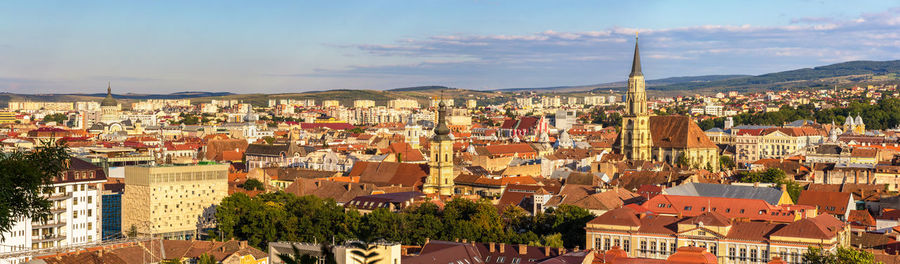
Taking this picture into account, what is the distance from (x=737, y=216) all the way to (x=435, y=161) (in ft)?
72.0

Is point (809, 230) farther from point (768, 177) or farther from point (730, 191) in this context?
point (768, 177)

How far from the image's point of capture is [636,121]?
308 ft

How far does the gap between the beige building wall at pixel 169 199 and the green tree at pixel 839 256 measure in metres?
32.7

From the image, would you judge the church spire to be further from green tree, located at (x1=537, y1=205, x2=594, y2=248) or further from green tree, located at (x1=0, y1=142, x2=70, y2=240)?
green tree, located at (x1=0, y1=142, x2=70, y2=240)

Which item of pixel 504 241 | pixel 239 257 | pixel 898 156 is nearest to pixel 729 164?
pixel 898 156

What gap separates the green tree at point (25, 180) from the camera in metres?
18.2

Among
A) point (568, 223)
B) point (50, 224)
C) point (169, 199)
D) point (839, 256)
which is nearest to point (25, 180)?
point (839, 256)

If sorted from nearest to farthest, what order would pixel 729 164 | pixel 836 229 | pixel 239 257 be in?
pixel 239 257 < pixel 836 229 < pixel 729 164

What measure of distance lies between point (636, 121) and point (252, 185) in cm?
3982

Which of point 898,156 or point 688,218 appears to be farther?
point 898,156

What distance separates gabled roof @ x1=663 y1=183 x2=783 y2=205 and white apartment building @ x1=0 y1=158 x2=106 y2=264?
30.6m

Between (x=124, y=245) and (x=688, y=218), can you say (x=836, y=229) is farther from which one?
(x=124, y=245)

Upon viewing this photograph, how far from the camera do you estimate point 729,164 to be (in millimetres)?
103562

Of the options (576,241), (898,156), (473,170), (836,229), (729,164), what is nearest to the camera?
(836,229)
